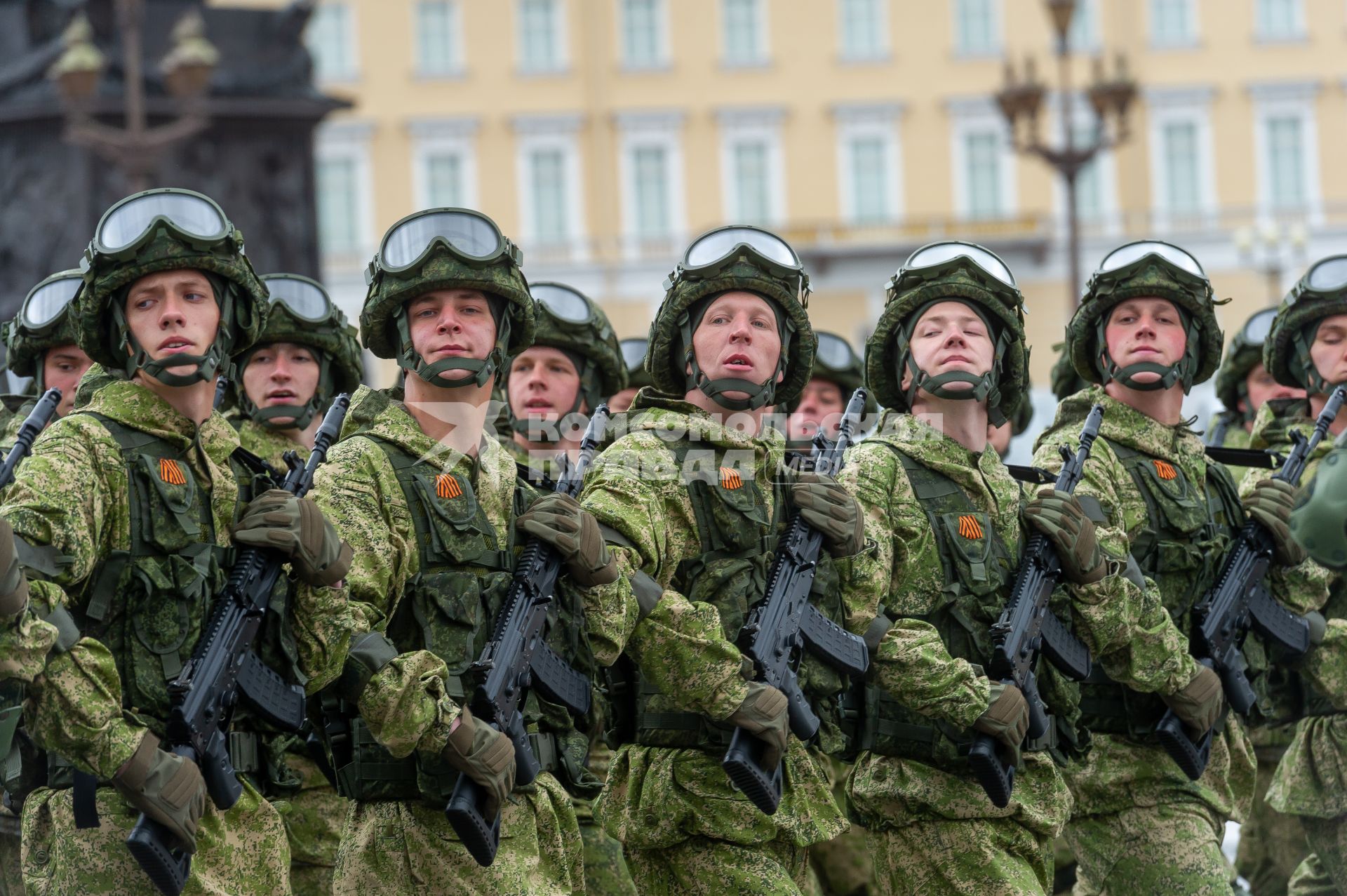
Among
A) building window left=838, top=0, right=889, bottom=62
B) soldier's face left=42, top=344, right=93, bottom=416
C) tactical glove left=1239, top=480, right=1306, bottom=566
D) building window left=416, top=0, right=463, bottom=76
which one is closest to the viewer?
soldier's face left=42, top=344, right=93, bottom=416

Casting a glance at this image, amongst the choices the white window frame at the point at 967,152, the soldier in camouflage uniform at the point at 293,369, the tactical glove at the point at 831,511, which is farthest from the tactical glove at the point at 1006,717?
the white window frame at the point at 967,152

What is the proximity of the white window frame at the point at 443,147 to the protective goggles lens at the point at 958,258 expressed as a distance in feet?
151

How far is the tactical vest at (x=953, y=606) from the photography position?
676 centimetres

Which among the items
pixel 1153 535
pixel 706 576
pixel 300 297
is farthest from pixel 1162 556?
pixel 300 297

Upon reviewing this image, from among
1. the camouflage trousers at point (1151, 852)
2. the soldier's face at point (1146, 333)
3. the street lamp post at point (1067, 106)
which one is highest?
the street lamp post at point (1067, 106)

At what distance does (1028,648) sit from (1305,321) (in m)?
2.63

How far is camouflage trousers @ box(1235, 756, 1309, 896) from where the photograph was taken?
9133 mm

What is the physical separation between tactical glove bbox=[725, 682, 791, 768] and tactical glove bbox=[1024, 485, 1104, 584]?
116 centimetres

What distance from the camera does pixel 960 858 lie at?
6645 mm

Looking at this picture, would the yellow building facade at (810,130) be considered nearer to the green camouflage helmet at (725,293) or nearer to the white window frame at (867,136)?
the white window frame at (867,136)

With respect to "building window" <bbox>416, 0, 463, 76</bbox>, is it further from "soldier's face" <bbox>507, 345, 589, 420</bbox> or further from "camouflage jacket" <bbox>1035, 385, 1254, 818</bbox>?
"camouflage jacket" <bbox>1035, 385, 1254, 818</bbox>

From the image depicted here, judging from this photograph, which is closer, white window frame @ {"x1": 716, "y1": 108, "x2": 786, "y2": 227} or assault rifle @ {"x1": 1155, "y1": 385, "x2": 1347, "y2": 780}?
assault rifle @ {"x1": 1155, "y1": 385, "x2": 1347, "y2": 780}

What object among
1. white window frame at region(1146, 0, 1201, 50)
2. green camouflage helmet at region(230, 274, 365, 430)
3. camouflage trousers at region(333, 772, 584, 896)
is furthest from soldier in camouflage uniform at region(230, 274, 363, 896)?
white window frame at region(1146, 0, 1201, 50)

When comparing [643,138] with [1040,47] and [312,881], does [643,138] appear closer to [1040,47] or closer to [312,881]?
[1040,47]
